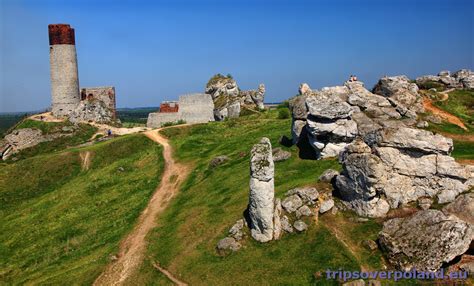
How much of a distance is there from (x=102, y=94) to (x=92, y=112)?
527 cm

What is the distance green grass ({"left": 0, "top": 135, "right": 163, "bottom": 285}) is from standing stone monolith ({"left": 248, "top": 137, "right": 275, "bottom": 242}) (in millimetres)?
9935

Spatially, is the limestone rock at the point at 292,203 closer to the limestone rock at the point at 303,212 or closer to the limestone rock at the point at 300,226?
the limestone rock at the point at 303,212

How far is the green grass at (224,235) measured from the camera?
72.5ft

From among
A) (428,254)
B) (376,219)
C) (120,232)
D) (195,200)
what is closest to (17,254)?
(120,232)

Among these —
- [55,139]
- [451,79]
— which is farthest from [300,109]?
[55,139]

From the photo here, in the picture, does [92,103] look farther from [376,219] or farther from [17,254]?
[376,219]

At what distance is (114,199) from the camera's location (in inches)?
1544

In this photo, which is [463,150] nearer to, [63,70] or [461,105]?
[461,105]

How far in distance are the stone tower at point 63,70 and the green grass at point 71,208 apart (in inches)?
742

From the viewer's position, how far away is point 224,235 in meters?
26.1

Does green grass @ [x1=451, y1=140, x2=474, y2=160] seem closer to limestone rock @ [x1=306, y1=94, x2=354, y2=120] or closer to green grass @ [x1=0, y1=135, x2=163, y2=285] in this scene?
limestone rock @ [x1=306, y1=94, x2=354, y2=120]

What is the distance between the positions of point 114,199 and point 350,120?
69.0 feet

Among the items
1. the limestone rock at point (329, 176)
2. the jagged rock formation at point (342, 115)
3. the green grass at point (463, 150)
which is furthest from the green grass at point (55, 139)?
the green grass at point (463, 150)

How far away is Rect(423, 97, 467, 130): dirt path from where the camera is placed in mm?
38388
